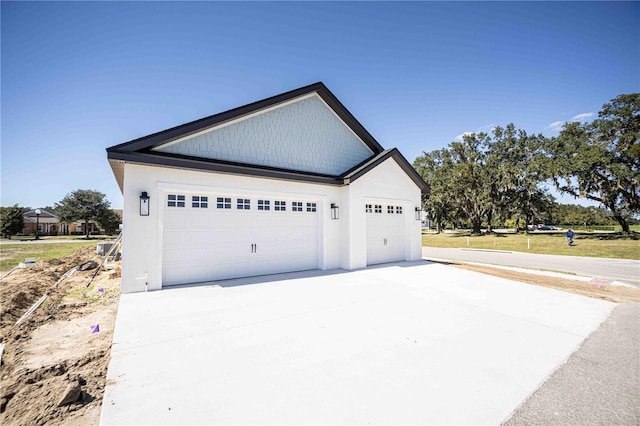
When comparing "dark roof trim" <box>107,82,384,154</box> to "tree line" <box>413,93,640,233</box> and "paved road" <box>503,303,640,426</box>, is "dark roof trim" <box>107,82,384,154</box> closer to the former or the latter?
"paved road" <box>503,303,640,426</box>

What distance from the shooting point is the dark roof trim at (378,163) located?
10.1 meters

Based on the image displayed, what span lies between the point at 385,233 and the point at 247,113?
25.5 feet

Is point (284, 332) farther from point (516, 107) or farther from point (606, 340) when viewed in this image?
point (516, 107)

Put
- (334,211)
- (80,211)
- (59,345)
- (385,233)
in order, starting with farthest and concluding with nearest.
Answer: (80,211), (385,233), (334,211), (59,345)

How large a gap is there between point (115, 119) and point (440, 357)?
13143 mm

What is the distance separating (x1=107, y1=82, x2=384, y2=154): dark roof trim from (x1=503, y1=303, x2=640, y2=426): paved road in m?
8.74

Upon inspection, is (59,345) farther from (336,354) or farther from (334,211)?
(334,211)

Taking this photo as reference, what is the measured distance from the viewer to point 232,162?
8.44 m

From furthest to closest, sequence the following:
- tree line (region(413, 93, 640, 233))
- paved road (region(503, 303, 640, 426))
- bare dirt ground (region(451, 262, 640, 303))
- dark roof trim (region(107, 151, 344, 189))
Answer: tree line (region(413, 93, 640, 233))
bare dirt ground (region(451, 262, 640, 303))
dark roof trim (region(107, 151, 344, 189))
paved road (region(503, 303, 640, 426))

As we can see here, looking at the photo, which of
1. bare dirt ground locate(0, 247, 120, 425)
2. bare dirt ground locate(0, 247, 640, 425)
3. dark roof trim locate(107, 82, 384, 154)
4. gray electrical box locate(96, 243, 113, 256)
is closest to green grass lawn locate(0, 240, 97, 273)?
gray electrical box locate(96, 243, 113, 256)

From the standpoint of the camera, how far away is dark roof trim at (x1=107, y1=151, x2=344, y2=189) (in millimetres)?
6566

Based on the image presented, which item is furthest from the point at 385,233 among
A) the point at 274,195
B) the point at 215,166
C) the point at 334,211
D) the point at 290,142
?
the point at 215,166

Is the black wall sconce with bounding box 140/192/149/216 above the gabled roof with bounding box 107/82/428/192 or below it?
below

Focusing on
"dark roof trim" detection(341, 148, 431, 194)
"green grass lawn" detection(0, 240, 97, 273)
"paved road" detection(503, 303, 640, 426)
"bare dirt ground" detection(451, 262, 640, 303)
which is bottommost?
"bare dirt ground" detection(451, 262, 640, 303)
